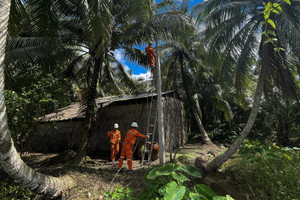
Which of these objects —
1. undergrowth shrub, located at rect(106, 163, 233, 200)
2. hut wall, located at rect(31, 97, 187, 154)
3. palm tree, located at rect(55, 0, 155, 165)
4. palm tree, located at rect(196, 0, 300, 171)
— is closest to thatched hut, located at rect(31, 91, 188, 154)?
hut wall, located at rect(31, 97, 187, 154)

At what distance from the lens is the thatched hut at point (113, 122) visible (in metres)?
8.29

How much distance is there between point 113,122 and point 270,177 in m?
7.03

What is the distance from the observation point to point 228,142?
12.4 metres

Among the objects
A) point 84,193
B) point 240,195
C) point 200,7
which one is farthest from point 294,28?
point 84,193

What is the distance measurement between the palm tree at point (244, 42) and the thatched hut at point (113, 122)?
329 centimetres

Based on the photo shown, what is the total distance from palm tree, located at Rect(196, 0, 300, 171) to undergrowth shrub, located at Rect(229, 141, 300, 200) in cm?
110

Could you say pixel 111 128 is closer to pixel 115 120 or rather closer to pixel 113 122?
pixel 113 122

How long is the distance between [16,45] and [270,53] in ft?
28.0

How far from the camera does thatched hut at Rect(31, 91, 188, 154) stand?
8289 mm

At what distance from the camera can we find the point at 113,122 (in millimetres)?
9023

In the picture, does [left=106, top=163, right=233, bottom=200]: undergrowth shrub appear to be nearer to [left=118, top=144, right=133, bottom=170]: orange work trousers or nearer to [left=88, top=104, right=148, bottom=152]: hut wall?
[left=118, top=144, right=133, bottom=170]: orange work trousers

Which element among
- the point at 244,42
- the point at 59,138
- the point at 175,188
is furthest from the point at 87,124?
the point at 244,42

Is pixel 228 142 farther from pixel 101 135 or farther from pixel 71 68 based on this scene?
pixel 71 68

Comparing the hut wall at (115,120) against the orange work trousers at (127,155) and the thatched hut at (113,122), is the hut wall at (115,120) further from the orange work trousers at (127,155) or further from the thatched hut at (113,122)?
the orange work trousers at (127,155)
